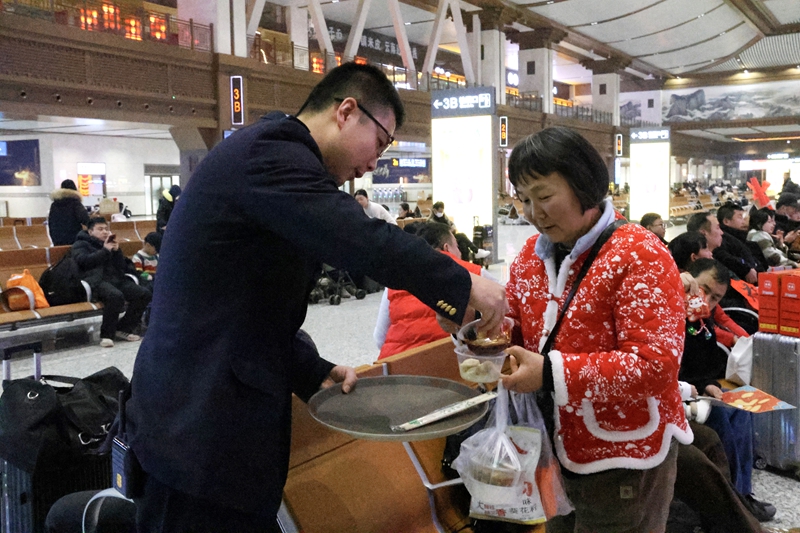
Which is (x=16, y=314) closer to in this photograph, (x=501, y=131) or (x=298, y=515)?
(x=298, y=515)

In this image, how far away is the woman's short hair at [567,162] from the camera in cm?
149

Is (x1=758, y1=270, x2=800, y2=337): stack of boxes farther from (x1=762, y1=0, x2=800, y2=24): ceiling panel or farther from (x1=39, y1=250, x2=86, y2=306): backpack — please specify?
(x1=762, y1=0, x2=800, y2=24): ceiling panel

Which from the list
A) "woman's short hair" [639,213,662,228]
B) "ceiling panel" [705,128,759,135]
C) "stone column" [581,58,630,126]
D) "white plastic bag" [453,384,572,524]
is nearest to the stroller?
"woman's short hair" [639,213,662,228]

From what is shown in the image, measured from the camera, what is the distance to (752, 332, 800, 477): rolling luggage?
3850mm

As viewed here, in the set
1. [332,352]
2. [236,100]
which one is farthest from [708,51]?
[332,352]

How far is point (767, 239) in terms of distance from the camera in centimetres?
815

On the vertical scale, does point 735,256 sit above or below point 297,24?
below

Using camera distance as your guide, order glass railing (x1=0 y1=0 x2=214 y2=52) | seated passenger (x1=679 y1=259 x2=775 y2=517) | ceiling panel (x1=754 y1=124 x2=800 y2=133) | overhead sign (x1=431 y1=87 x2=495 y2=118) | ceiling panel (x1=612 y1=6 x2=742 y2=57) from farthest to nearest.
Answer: ceiling panel (x1=754 y1=124 x2=800 y2=133)
ceiling panel (x1=612 y1=6 x2=742 y2=57)
overhead sign (x1=431 y1=87 x2=495 y2=118)
glass railing (x1=0 y1=0 x2=214 y2=52)
seated passenger (x1=679 y1=259 x2=775 y2=517)

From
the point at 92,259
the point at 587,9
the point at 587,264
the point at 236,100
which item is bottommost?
the point at 92,259

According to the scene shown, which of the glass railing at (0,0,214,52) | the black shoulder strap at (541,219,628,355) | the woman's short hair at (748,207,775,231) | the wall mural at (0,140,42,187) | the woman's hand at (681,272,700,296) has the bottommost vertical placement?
the woman's hand at (681,272,700,296)

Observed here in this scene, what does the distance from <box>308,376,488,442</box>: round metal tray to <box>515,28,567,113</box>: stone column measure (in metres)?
25.8

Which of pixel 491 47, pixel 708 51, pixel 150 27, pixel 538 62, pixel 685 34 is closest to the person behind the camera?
pixel 150 27

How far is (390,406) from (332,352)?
506cm

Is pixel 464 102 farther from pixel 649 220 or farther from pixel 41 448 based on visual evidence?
pixel 41 448
